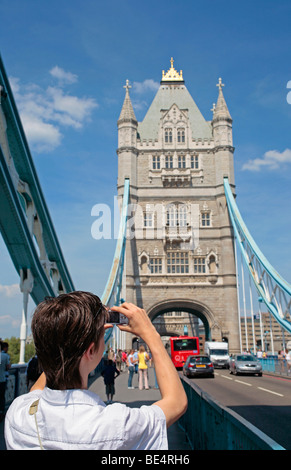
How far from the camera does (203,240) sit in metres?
39.5

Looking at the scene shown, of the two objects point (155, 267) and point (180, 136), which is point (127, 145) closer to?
point (180, 136)

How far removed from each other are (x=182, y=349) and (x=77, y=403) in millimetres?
29658

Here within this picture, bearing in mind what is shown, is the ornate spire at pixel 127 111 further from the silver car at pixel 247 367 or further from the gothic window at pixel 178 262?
the silver car at pixel 247 367

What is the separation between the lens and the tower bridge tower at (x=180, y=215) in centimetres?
3803

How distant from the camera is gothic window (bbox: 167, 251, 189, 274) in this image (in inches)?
1542

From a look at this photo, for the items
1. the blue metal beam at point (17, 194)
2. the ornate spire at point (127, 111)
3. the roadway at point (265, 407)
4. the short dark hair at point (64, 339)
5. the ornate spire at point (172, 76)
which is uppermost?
the ornate spire at point (172, 76)

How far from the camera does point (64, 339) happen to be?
4.72 feet

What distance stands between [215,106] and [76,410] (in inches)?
1765

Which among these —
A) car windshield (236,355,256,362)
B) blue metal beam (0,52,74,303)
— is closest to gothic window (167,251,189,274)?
car windshield (236,355,256,362)

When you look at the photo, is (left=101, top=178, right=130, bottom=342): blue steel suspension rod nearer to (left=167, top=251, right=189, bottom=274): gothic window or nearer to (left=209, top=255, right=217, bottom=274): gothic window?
(left=167, top=251, right=189, bottom=274): gothic window

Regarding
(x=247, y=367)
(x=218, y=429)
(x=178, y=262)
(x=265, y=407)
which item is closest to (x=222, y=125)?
(x=178, y=262)

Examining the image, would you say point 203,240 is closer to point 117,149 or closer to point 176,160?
point 176,160

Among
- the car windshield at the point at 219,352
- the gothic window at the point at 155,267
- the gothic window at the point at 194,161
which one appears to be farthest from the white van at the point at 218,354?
the gothic window at the point at 194,161
